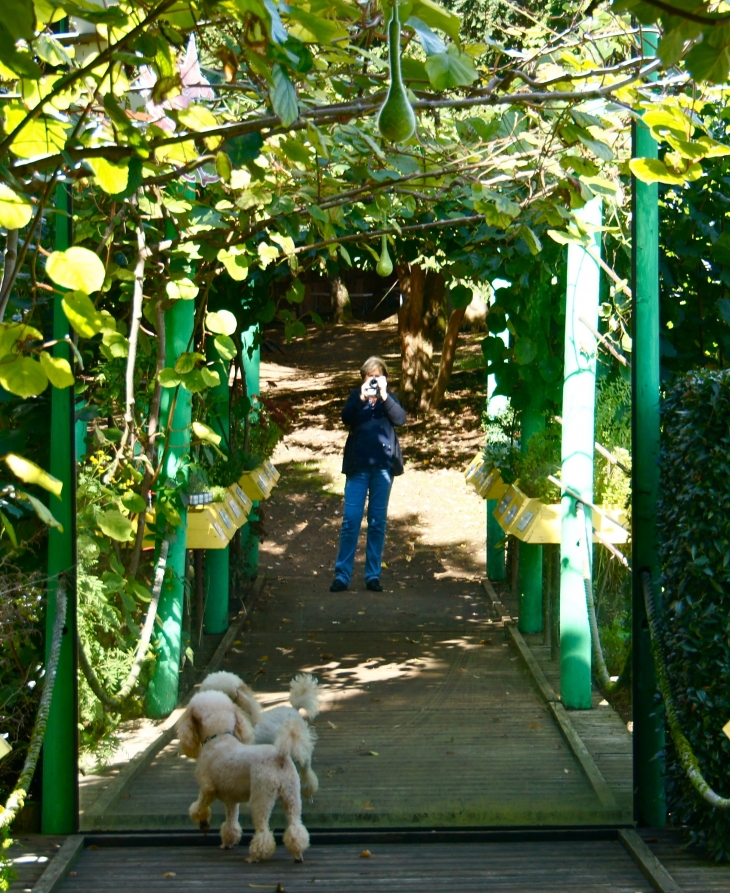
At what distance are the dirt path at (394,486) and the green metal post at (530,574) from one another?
230 centimetres

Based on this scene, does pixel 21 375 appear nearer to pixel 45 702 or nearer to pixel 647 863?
pixel 45 702

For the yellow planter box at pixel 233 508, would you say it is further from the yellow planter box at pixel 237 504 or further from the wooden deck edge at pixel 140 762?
the wooden deck edge at pixel 140 762

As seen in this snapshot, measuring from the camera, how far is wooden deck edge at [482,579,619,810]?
4.81m

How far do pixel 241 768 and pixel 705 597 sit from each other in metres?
1.83

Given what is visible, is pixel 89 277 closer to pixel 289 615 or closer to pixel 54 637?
pixel 54 637

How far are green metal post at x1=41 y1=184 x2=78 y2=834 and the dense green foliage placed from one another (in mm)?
2386

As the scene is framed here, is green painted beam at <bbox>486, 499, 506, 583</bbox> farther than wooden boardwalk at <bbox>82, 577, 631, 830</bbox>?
Yes

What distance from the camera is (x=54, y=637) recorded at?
4258 mm

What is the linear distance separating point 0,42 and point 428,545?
10828mm

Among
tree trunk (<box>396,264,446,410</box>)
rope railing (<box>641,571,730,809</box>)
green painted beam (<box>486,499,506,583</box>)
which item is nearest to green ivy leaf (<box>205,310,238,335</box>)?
rope railing (<box>641,571,730,809</box>)

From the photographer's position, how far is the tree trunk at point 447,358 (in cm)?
1683

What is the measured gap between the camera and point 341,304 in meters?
25.2

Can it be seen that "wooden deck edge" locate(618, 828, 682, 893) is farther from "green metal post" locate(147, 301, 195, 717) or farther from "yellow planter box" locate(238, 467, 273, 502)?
"yellow planter box" locate(238, 467, 273, 502)

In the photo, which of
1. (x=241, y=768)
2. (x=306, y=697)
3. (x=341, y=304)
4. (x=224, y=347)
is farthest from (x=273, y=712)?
(x=341, y=304)
